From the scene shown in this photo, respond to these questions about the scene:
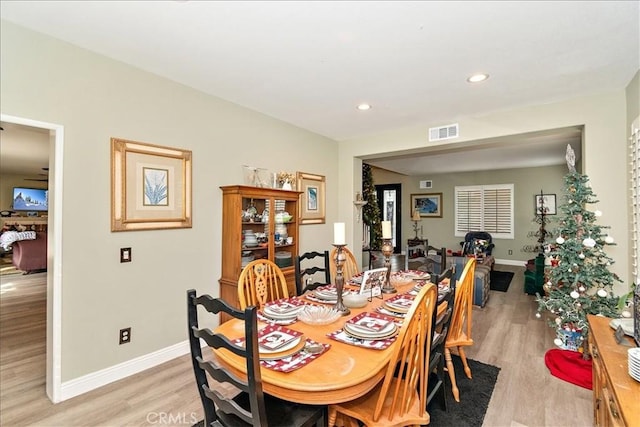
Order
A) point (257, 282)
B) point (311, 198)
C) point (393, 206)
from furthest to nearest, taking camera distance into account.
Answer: point (393, 206)
point (311, 198)
point (257, 282)

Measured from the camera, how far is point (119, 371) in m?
2.47

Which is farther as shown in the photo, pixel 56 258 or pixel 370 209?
pixel 370 209

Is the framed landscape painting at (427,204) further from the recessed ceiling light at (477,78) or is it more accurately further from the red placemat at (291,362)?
the red placemat at (291,362)

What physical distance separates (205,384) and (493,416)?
195 cm

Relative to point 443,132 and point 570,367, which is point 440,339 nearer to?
point 570,367

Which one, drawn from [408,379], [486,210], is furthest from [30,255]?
[486,210]

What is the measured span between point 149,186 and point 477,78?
3.03 meters

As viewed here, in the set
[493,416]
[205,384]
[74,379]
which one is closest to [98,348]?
[74,379]

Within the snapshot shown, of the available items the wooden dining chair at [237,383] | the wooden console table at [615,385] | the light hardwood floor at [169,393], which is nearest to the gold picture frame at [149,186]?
the light hardwood floor at [169,393]

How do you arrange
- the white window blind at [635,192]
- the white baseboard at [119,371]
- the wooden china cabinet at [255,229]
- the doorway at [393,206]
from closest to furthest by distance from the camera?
1. the white baseboard at [119,371]
2. the white window blind at [635,192]
3. the wooden china cabinet at [255,229]
4. the doorway at [393,206]

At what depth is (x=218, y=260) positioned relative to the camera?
322cm

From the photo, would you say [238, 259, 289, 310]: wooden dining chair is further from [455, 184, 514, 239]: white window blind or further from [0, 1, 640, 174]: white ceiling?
[455, 184, 514, 239]: white window blind

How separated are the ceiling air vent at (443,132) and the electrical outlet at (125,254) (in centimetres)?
362

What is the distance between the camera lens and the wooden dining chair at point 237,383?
42.5 inches
